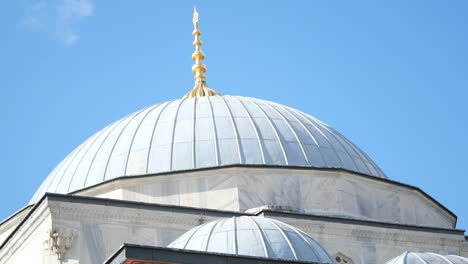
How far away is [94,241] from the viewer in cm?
3406

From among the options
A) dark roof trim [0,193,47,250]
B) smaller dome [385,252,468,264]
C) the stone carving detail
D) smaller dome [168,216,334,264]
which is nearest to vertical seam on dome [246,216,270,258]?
smaller dome [168,216,334,264]

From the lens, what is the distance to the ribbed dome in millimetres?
37906

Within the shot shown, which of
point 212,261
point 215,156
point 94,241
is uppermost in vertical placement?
point 215,156

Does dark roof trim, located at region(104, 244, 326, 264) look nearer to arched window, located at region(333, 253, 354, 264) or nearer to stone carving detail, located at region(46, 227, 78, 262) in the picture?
stone carving detail, located at region(46, 227, 78, 262)

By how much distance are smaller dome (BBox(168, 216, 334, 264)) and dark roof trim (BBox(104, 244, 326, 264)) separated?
1311 millimetres

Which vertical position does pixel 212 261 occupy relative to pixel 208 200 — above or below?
below

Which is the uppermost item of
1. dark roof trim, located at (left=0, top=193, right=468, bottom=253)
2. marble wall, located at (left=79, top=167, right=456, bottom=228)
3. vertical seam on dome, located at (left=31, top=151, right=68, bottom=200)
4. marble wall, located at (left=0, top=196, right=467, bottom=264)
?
vertical seam on dome, located at (left=31, top=151, right=68, bottom=200)

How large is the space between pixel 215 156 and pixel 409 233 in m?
4.69

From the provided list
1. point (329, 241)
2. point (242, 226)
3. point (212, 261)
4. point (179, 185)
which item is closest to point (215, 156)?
point (179, 185)

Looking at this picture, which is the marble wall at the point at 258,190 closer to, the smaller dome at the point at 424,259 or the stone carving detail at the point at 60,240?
the stone carving detail at the point at 60,240

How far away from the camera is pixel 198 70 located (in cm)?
4469

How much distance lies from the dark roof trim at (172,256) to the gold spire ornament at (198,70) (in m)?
16.7

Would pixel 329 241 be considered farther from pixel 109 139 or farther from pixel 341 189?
pixel 109 139

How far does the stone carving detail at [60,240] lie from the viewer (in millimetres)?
33625
